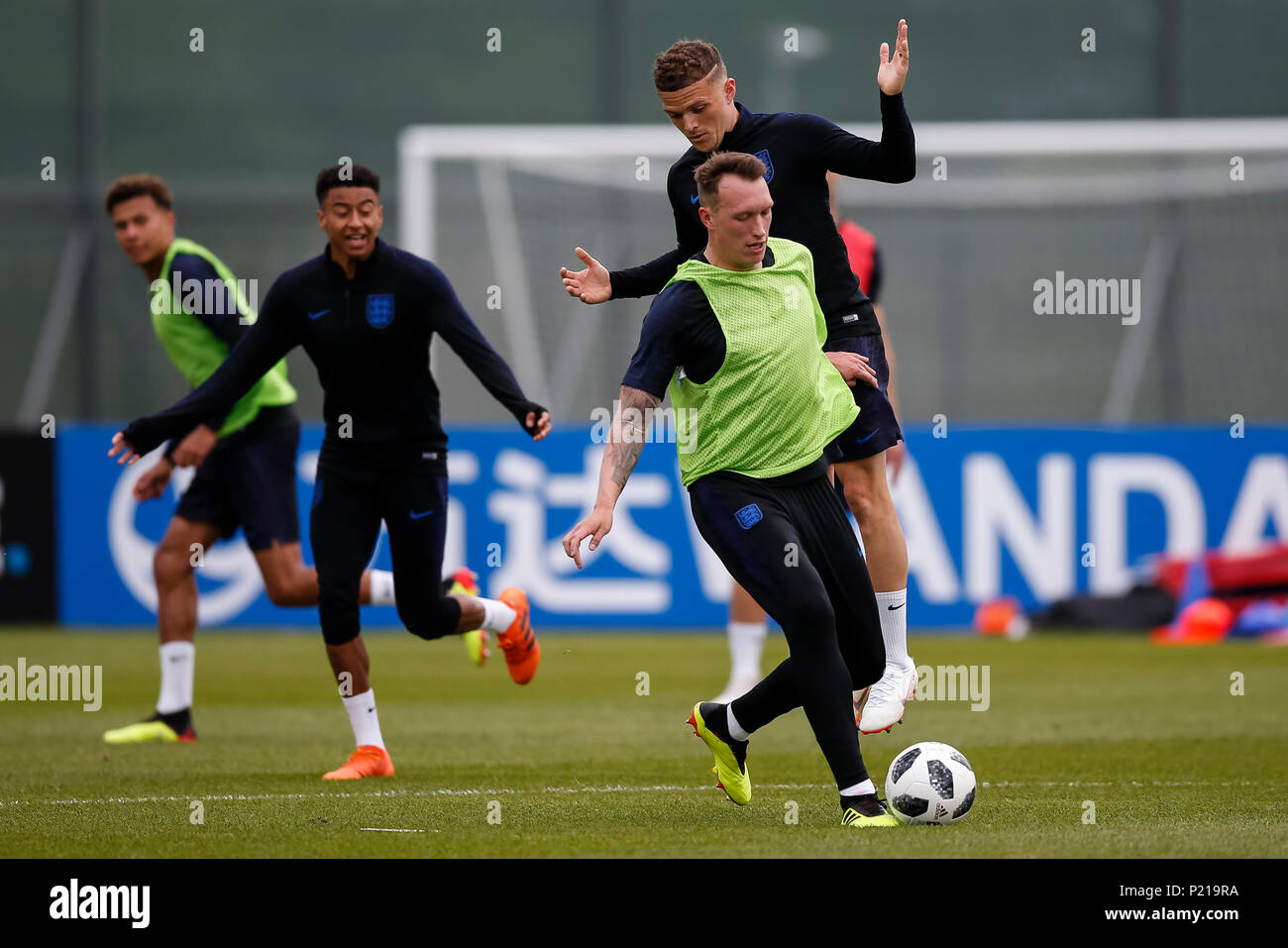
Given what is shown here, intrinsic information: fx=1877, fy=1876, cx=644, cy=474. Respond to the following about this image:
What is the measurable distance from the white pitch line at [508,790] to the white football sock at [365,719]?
27.2 inches

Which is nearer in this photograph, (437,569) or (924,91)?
(437,569)

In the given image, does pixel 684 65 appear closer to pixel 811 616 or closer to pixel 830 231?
pixel 830 231

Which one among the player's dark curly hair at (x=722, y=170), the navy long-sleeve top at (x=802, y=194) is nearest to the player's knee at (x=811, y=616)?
the player's dark curly hair at (x=722, y=170)

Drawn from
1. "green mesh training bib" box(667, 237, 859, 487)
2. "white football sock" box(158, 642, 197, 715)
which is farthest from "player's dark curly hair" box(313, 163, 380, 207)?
"white football sock" box(158, 642, 197, 715)

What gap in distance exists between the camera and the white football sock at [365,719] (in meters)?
7.74

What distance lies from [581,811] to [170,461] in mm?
3454

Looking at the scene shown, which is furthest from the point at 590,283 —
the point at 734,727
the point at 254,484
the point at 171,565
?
the point at 171,565

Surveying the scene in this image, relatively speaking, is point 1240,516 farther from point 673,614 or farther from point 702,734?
point 702,734

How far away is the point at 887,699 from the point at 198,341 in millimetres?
4042

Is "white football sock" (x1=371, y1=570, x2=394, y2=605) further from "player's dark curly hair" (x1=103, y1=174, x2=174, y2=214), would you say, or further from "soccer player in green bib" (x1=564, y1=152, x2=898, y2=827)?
"soccer player in green bib" (x1=564, y1=152, x2=898, y2=827)

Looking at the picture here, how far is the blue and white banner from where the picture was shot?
15.8m

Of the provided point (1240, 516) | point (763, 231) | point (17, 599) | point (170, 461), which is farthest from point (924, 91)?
→ point (763, 231)

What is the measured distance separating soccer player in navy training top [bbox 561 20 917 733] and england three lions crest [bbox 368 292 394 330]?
84 centimetres

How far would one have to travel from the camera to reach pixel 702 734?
6.42 m
